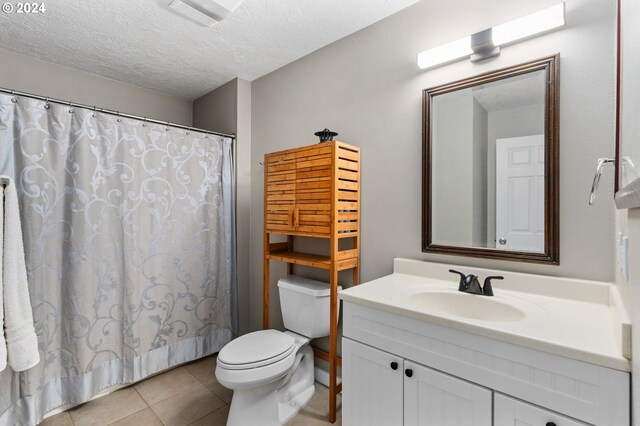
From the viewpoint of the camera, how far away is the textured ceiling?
1693 millimetres

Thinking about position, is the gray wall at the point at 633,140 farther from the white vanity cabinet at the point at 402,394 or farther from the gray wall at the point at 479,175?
the gray wall at the point at 479,175

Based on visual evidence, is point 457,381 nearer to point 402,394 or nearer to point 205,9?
point 402,394

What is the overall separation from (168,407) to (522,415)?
1907 millimetres

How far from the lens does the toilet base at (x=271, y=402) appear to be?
157 centimetres

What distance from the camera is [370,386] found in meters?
1.30

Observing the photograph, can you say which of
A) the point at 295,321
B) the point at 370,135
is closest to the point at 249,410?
the point at 295,321

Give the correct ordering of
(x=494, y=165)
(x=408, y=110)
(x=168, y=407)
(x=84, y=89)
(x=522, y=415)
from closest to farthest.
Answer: (x=522, y=415), (x=494, y=165), (x=408, y=110), (x=168, y=407), (x=84, y=89)

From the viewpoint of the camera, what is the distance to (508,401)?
0.94m

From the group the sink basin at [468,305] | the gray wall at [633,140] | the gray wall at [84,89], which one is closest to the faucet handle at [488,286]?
the sink basin at [468,305]

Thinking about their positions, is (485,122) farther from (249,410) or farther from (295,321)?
(249,410)

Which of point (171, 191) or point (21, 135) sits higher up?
point (21, 135)

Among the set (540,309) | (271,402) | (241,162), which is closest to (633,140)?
(540,309)

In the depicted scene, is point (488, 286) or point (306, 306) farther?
point (306, 306)

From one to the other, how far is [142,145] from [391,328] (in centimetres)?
199
